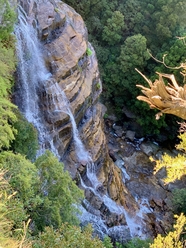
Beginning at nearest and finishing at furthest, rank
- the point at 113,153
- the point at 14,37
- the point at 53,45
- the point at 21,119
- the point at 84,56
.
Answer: the point at 21,119, the point at 14,37, the point at 53,45, the point at 84,56, the point at 113,153

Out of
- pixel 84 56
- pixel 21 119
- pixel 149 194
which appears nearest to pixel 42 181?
pixel 21 119

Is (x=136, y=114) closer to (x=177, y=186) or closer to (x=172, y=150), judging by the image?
(x=172, y=150)

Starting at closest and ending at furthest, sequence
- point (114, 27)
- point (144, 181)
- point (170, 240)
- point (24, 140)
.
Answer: point (170, 240) → point (24, 140) → point (144, 181) → point (114, 27)

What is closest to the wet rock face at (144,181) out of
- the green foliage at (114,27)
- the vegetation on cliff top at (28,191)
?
the vegetation on cliff top at (28,191)

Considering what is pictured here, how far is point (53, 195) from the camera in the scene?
600 centimetres

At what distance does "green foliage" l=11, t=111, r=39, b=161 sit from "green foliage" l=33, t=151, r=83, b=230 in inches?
52.9

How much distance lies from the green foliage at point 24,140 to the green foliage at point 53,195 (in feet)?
4.41

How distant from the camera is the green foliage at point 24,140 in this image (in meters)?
7.32

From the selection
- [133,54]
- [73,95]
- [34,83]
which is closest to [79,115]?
[73,95]

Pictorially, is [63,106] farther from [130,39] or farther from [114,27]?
[114,27]

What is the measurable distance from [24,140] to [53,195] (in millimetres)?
2184

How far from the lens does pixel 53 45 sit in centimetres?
997

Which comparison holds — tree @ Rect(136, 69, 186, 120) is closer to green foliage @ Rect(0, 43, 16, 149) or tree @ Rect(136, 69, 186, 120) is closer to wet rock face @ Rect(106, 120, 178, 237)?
green foliage @ Rect(0, 43, 16, 149)

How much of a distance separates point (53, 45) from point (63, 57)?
1.86 ft
